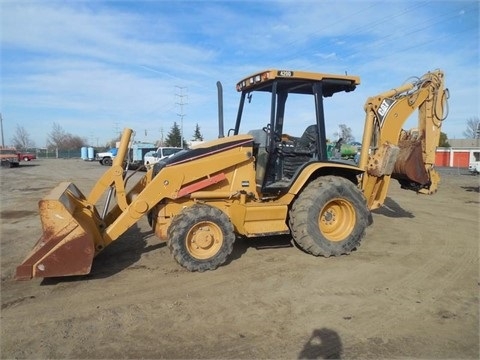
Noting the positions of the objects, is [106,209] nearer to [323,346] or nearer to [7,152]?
[323,346]

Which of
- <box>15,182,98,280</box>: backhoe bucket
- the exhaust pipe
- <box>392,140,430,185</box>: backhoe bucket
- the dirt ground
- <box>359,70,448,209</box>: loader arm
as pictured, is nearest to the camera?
the dirt ground

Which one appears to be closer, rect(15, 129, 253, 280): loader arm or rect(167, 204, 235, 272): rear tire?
rect(15, 129, 253, 280): loader arm

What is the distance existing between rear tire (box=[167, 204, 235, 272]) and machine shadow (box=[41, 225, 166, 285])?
3.21ft

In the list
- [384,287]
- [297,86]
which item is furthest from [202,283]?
[297,86]

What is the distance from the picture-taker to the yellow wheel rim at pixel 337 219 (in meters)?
6.62

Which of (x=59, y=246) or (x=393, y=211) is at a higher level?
(x=59, y=246)

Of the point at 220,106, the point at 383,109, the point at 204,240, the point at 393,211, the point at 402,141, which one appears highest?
the point at 383,109

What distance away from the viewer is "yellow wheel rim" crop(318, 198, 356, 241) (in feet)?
21.7

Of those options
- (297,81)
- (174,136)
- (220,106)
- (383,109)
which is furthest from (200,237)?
(174,136)

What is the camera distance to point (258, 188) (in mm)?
6434

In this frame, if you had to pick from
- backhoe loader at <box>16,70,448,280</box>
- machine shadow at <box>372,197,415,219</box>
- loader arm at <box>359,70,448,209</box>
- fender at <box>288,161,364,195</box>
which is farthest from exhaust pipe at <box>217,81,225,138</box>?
machine shadow at <box>372,197,415,219</box>

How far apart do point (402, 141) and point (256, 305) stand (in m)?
4.92

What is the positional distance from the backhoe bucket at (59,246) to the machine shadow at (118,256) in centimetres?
37

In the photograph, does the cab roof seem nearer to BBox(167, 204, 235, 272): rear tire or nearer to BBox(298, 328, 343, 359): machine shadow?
BBox(167, 204, 235, 272): rear tire
